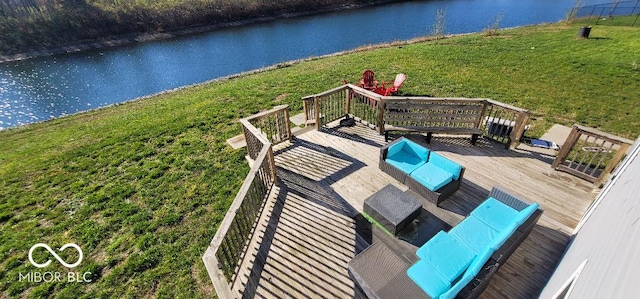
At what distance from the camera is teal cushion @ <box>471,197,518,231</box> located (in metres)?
4.09

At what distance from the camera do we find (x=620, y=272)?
172 centimetres

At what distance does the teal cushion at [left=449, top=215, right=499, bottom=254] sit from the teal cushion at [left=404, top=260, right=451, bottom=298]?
0.73 m

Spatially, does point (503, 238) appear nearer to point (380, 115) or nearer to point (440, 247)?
point (440, 247)

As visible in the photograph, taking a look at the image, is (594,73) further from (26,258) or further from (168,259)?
(26,258)

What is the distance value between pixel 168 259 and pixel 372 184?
4.06 metres

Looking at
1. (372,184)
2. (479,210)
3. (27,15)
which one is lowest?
(372,184)

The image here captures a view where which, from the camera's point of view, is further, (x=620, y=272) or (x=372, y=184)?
(x=372, y=184)

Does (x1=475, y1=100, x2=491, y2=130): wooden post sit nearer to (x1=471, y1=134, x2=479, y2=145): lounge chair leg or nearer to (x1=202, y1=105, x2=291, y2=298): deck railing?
(x1=471, y1=134, x2=479, y2=145): lounge chair leg

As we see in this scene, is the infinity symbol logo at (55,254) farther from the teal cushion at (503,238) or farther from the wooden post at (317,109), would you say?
the teal cushion at (503,238)

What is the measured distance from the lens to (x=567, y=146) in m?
5.50

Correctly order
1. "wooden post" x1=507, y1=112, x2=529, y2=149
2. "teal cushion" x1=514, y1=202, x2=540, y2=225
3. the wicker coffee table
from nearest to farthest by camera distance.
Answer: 1. "teal cushion" x1=514, y1=202, x2=540, y2=225
2. the wicker coffee table
3. "wooden post" x1=507, y1=112, x2=529, y2=149

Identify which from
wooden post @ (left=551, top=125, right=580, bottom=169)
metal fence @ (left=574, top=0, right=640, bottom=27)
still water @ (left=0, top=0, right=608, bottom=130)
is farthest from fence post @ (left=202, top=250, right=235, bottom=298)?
metal fence @ (left=574, top=0, right=640, bottom=27)

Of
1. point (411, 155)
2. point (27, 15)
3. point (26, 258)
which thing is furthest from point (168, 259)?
point (27, 15)

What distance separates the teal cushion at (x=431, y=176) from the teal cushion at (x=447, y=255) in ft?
3.80
